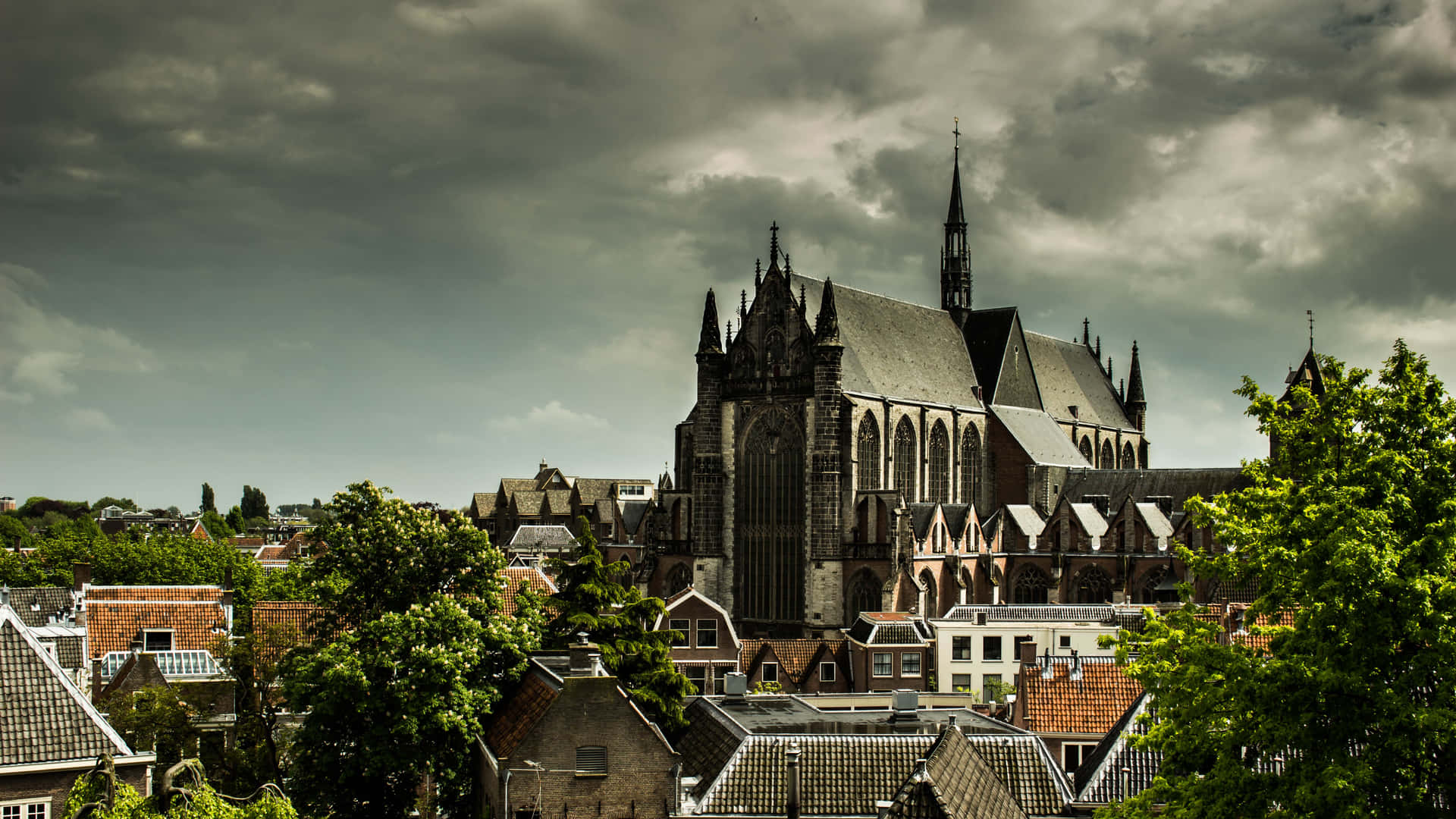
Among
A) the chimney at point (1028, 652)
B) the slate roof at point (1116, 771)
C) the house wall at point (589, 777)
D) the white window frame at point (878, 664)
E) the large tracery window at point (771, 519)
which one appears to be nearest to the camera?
the house wall at point (589, 777)

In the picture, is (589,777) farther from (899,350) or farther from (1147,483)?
(1147,483)

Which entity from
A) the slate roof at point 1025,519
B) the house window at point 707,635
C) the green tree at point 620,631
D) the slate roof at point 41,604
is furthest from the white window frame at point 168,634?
the slate roof at point 1025,519

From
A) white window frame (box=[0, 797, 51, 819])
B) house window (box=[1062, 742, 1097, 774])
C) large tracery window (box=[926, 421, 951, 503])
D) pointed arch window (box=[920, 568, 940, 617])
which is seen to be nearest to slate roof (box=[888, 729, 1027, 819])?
house window (box=[1062, 742, 1097, 774])

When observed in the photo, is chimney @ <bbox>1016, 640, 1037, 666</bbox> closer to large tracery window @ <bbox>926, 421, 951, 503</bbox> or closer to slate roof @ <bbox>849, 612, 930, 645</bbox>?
slate roof @ <bbox>849, 612, 930, 645</bbox>

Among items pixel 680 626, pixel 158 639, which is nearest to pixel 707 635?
pixel 680 626

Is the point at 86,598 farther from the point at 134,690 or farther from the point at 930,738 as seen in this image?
the point at 930,738

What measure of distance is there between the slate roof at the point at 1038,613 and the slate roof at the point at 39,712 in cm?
4240

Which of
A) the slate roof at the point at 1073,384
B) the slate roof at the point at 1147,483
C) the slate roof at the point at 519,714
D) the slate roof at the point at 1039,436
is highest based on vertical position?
the slate roof at the point at 1073,384

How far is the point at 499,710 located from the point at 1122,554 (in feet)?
190

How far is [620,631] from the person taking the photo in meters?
41.4

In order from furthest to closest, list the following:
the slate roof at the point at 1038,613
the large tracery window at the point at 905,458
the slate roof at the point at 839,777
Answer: the large tracery window at the point at 905,458 < the slate roof at the point at 1038,613 < the slate roof at the point at 839,777

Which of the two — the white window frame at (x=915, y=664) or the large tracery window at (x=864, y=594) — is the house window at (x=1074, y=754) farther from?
the large tracery window at (x=864, y=594)

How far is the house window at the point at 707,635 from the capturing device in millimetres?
61812

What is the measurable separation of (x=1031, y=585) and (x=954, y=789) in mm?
63116
